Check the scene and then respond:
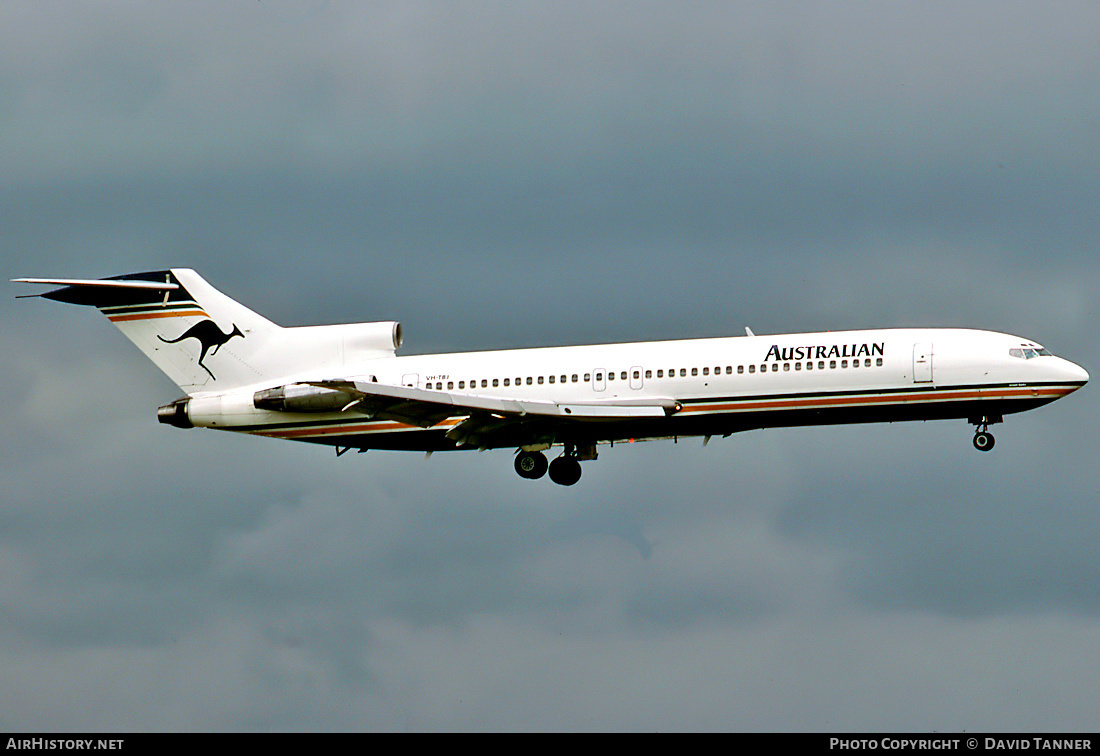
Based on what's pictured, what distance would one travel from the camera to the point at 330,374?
192 ft

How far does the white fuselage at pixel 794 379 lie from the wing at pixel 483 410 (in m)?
0.36

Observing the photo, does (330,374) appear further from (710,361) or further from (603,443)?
(710,361)

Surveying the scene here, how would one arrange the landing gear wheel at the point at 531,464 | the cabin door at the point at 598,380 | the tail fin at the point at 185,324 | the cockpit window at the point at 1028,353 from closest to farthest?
1. the cockpit window at the point at 1028,353
2. the cabin door at the point at 598,380
3. the landing gear wheel at the point at 531,464
4. the tail fin at the point at 185,324

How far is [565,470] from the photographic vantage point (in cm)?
5678

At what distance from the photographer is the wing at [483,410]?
52.6 m

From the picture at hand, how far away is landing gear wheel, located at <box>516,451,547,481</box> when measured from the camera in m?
57.2

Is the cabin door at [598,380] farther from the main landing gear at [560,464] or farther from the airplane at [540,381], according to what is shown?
the main landing gear at [560,464]

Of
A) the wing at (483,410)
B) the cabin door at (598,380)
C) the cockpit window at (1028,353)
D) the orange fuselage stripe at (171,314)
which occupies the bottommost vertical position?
the wing at (483,410)

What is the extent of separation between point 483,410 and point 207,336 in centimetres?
1280

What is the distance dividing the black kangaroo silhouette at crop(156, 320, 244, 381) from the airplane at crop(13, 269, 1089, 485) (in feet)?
0.12

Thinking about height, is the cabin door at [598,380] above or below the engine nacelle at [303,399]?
above

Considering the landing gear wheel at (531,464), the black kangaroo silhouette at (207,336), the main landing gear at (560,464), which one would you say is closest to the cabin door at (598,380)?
the main landing gear at (560,464)

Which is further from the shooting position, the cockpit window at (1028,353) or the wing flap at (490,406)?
the wing flap at (490,406)

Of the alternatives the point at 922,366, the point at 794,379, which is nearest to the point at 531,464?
the point at 794,379
